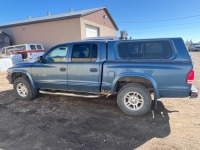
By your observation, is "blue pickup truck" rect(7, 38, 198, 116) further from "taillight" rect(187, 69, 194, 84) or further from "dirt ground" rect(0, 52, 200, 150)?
"dirt ground" rect(0, 52, 200, 150)

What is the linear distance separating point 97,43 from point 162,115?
98.9 inches

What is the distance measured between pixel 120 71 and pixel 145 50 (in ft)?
2.59

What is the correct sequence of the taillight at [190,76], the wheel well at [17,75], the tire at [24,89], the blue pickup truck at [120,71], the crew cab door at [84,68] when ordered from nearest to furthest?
the taillight at [190,76], the blue pickup truck at [120,71], the crew cab door at [84,68], the tire at [24,89], the wheel well at [17,75]

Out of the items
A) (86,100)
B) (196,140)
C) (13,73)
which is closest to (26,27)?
(13,73)

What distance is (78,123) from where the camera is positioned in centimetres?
416

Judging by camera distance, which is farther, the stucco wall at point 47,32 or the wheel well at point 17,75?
the stucco wall at point 47,32

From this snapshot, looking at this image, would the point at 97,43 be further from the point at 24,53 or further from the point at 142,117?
the point at 24,53

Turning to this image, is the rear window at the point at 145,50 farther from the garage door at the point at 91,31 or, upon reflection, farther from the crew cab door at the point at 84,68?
the garage door at the point at 91,31

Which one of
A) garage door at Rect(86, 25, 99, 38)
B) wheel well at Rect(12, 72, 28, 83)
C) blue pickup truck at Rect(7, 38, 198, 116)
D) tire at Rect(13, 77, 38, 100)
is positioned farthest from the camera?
garage door at Rect(86, 25, 99, 38)

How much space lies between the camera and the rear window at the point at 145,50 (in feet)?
13.4

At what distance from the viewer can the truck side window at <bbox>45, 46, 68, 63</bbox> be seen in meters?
5.14

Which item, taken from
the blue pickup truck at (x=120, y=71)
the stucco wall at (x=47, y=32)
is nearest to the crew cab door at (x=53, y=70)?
the blue pickup truck at (x=120, y=71)

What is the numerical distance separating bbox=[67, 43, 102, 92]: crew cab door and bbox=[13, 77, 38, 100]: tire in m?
1.42

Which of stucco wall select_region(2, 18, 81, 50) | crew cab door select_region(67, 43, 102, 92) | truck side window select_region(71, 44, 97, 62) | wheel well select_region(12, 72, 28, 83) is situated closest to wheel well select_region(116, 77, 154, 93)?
crew cab door select_region(67, 43, 102, 92)
